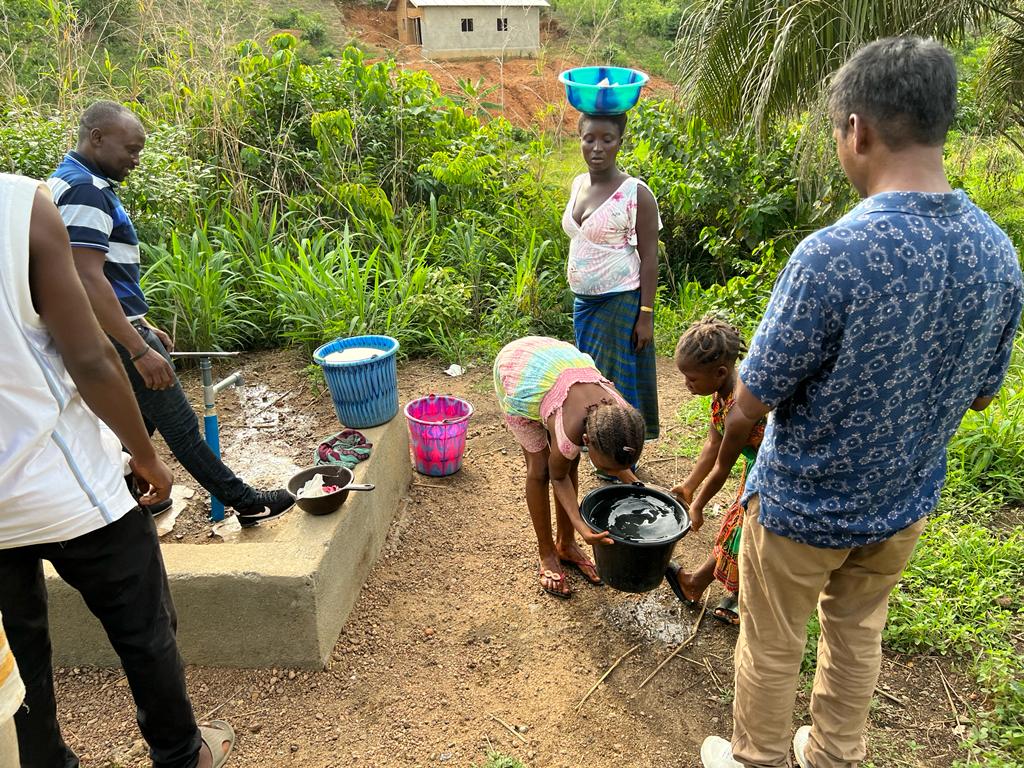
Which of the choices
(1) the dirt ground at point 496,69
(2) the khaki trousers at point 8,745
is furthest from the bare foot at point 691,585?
(1) the dirt ground at point 496,69

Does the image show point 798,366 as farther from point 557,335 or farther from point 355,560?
point 557,335

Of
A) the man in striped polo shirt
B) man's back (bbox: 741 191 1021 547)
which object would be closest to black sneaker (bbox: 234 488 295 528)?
the man in striped polo shirt

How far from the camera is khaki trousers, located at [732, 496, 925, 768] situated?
1768 millimetres

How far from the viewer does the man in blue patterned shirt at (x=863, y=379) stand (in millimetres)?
1434

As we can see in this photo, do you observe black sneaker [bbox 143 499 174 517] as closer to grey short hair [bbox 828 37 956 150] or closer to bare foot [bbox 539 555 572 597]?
bare foot [bbox 539 555 572 597]

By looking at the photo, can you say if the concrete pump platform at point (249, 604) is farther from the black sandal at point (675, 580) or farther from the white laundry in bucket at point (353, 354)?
the black sandal at point (675, 580)

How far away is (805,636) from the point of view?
6.11 feet

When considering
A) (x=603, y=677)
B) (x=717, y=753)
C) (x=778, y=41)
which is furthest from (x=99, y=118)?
(x=778, y=41)

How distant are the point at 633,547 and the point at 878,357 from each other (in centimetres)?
101

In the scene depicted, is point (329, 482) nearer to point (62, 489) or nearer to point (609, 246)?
point (62, 489)

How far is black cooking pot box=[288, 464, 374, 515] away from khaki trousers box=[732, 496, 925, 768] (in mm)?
1434

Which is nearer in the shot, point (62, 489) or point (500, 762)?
point (62, 489)

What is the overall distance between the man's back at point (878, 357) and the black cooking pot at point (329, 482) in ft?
5.10

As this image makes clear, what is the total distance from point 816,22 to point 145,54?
16.4 ft
